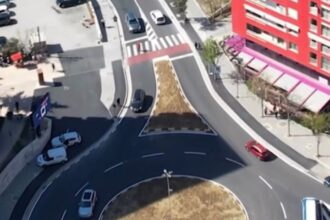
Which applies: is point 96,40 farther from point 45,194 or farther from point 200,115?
point 45,194

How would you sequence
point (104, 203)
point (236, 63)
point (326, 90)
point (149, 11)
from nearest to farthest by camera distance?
1. point (104, 203)
2. point (326, 90)
3. point (236, 63)
4. point (149, 11)

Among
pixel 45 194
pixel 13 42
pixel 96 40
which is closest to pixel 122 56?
pixel 96 40

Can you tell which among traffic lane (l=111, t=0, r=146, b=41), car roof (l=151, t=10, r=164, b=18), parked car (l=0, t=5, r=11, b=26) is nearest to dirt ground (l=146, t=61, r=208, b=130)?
traffic lane (l=111, t=0, r=146, b=41)

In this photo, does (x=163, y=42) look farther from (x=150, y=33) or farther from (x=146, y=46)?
(x=150, y=33)

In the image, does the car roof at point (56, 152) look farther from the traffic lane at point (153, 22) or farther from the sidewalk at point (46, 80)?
the traffic lane at point (153, 22)

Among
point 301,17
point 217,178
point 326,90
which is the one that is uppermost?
point 301,17

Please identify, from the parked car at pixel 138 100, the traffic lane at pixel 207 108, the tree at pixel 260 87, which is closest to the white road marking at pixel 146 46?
the traffic lane at pixel 207 108

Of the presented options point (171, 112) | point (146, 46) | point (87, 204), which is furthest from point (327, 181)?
point (146, 46)

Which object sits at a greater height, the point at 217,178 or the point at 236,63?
the point at 236,63
